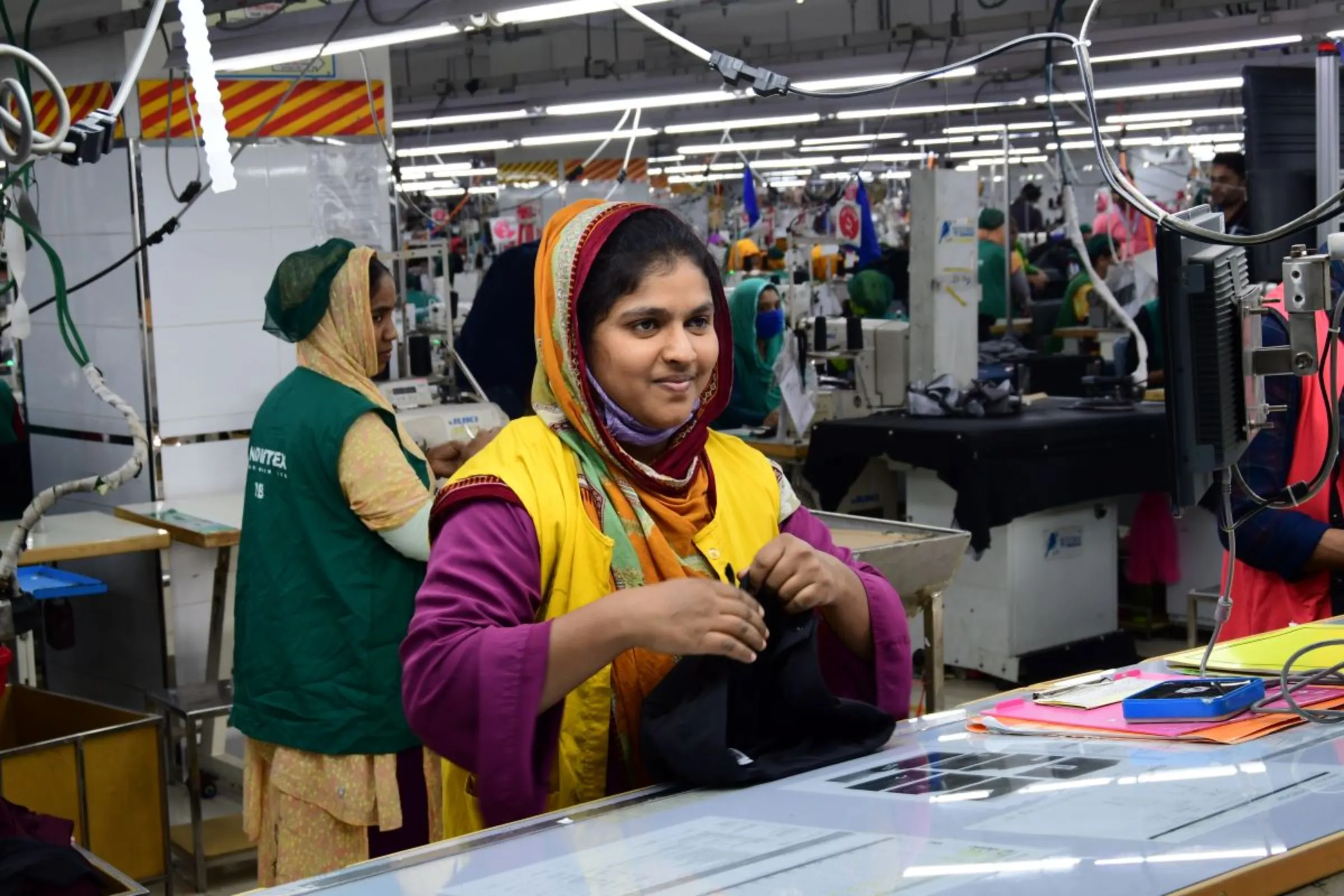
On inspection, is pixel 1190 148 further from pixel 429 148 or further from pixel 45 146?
pixel 45 146

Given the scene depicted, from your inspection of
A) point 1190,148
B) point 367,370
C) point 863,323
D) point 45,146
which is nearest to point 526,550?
point 45,146

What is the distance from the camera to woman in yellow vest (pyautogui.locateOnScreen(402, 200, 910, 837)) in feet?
4.86

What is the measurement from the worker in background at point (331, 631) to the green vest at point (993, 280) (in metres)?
8.28

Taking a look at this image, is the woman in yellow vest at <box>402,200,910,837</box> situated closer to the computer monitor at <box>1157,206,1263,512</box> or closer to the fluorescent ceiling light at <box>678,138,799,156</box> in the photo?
the computer monitor at <box>1157,206,1263,512</box>

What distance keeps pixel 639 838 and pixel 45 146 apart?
3.64ft

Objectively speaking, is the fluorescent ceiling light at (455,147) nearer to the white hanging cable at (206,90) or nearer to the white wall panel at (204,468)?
the white wall panel at (204,468)

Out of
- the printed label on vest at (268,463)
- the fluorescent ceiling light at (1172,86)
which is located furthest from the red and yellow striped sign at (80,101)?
the fluorescent ceiling light at (1172,86)

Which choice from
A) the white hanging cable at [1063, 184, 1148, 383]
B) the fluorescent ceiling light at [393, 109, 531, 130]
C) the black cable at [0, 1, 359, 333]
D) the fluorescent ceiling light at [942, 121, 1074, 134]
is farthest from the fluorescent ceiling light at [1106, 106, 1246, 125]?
the black cable at [0, 1, 359, 333]

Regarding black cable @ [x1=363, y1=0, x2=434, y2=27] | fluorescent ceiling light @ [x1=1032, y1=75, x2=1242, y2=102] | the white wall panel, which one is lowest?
the white wall panel

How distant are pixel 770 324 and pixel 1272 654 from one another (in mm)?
Result: 5178

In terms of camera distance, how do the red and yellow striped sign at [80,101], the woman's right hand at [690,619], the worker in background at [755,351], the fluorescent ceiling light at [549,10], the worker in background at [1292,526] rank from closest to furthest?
the woman's right hand at [690,619] < the worker in background at [1292,526] < the fluorescent ceiling light at [549,10] < the red and yellow striped sign at [80,101] < the worker in background at [755,351]

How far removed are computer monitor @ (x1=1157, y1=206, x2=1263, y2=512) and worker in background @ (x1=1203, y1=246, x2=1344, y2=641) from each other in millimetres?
697

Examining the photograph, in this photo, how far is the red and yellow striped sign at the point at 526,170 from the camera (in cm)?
1809

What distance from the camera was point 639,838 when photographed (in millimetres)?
1379
